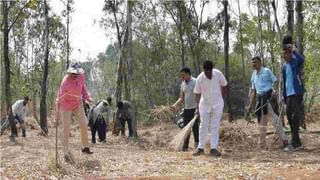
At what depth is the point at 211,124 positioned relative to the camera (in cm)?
830

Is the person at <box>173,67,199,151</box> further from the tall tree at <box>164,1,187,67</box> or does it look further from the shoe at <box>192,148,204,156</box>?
the tall tree at <box>164,1,187,67</box>

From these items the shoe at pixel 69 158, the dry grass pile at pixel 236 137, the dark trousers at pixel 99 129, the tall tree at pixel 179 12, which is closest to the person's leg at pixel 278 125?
the dry grass pile at pixel 236 137

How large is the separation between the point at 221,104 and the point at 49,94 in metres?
32.4

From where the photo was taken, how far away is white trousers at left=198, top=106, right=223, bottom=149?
816cm

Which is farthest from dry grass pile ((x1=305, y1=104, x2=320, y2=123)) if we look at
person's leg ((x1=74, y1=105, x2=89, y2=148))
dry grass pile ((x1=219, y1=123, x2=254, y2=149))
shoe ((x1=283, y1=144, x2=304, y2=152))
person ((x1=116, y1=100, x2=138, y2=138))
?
person's leg ((x1=74, y1=105, x2=89, y2=148))

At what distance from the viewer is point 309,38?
17.4m

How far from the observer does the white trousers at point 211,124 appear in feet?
26.8

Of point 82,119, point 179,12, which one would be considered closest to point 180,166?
point 82,119

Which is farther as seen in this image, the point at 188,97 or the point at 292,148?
the point at 188,97

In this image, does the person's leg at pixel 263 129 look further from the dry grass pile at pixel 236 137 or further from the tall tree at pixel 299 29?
the tall tree at pixel 299 29

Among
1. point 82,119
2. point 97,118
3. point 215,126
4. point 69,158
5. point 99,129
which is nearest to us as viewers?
point 69,158

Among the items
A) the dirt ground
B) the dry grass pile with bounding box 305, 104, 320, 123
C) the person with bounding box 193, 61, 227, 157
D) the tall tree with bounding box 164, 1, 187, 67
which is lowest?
the dirt ground

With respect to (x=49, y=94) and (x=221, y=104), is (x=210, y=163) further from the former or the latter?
(x=49, y=94)

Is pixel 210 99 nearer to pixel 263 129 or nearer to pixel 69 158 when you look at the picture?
pixel 263 129
